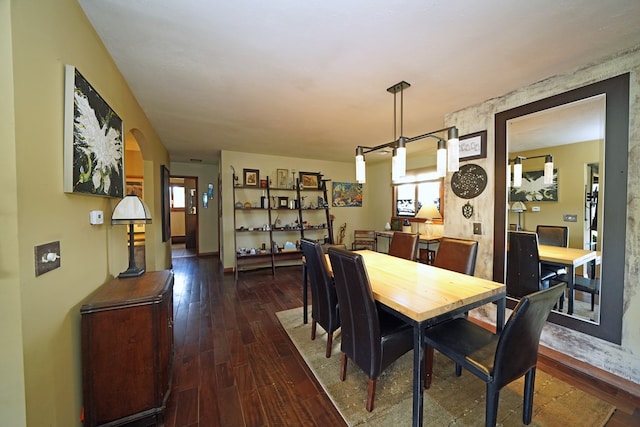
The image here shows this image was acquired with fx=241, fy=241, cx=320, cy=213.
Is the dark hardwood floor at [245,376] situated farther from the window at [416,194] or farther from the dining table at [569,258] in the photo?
the window at [416,194]

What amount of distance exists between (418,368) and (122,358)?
5.42 ft

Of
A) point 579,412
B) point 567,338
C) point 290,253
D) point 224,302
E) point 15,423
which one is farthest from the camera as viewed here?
point 290,253

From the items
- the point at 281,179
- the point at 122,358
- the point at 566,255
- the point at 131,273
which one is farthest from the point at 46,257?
the point at 281,179

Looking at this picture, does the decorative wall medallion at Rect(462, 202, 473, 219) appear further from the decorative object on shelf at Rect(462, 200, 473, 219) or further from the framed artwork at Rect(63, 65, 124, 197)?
the framed artwork at Rect(63, 65, 124, 197)

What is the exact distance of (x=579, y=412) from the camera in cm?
154

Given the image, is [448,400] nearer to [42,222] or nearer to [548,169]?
[548,169]

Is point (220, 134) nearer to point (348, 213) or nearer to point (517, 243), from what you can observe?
point (348, 213)

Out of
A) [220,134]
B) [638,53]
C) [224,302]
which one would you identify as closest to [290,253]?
[224,302]

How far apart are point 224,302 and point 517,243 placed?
3594mm

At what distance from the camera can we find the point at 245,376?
189 centimetres

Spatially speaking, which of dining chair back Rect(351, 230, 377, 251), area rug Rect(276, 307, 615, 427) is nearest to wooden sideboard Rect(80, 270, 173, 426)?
area rug Rect(276, 307, 615, 427)

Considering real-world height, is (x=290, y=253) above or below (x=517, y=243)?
below

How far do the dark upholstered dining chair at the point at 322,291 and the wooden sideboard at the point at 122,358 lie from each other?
3.71 feet

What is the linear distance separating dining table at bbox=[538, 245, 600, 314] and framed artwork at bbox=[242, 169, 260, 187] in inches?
181
